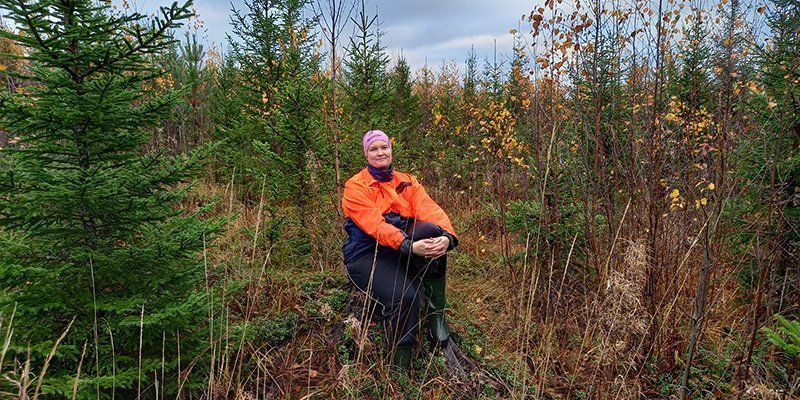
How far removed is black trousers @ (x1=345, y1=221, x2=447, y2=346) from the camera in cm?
250

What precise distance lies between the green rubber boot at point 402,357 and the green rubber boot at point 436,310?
27 cm

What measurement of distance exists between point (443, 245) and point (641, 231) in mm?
1715

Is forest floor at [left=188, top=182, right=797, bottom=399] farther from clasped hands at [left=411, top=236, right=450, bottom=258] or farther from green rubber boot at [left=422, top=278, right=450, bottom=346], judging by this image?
clasped hands at [left=411, top=236, right=450, bottom=258]

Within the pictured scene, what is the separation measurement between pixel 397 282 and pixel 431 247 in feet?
1.00

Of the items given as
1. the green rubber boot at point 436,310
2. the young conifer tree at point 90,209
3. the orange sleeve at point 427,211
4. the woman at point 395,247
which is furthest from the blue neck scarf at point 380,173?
the young conifer tree at point 90,209

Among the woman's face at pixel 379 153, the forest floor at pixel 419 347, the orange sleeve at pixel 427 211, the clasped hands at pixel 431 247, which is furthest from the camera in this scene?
the orange sleeve at pixel 427 211

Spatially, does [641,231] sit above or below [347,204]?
below

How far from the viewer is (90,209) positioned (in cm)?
193

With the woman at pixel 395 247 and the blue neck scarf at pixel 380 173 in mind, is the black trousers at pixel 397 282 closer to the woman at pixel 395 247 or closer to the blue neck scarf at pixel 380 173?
the woman at pixel 395 247

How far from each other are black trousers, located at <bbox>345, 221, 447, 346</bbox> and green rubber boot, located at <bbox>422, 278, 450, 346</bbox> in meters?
0.10

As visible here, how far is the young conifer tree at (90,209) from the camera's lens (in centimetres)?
178

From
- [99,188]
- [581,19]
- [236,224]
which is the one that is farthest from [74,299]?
[581,19]

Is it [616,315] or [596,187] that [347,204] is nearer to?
[616,315]

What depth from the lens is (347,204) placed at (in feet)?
8.87
